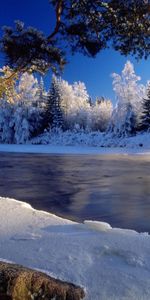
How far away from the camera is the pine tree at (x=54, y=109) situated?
58.4 m

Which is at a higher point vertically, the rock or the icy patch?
the rock

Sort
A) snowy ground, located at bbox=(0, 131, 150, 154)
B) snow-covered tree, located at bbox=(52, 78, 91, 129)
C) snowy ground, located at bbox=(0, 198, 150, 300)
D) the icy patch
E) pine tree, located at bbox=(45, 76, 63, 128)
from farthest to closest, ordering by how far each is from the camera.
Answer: snow-covered tree, located at bbox=(52, 78, 91, 129)
pine tree, located at bbox=(45, 76, 63, 128)
snowy ground, located at bbox=(0, 131, 150, 154)
the icy patch
snowy ground, located at bbox=(0, 198, 150, 300)

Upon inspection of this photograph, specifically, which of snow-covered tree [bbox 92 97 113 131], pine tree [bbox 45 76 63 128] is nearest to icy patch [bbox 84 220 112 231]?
pine tree [bbox 45 76 63 128]

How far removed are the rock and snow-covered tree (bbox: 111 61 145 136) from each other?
167 feet

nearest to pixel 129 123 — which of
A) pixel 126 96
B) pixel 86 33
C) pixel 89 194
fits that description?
pixel 126 96

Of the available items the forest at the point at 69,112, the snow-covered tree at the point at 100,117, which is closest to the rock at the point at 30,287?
the forest at the point at 69,112

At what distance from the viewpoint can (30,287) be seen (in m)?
2.71

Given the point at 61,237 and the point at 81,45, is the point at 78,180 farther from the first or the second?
the point at 61,237

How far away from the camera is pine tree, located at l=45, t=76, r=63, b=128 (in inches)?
2299

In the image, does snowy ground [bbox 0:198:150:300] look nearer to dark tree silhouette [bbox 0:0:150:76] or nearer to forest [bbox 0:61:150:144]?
dark tree silhouette [bbox 0:0:150:76]

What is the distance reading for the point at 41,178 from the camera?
1877 centimetres

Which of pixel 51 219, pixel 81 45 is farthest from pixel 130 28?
pixel 51 219

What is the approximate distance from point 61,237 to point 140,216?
15.5 ft

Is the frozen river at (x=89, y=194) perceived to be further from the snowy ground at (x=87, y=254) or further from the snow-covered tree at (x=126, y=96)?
the snow-covered tree at (x=126, y=96)
